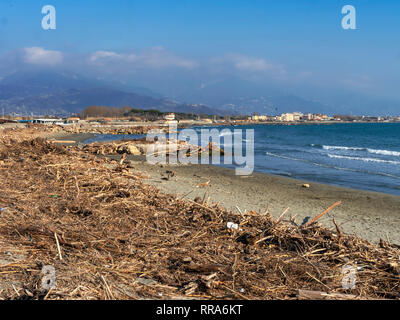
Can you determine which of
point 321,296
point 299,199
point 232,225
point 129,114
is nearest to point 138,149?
point 299,199

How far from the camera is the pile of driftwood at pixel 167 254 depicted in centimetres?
328

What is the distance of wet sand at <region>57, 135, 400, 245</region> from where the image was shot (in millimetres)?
7706

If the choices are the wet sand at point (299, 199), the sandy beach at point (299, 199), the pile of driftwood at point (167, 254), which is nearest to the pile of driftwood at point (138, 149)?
the wet sand at point (299, 199)

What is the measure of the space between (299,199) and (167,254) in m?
7.46

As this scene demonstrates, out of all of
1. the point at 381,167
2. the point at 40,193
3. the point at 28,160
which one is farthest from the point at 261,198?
the point at 381,167

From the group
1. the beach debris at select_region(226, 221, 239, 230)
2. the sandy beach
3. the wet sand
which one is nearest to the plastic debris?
the beach debris at select_region(226, 221, 239, 230)

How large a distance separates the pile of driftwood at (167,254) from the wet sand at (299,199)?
175 cm

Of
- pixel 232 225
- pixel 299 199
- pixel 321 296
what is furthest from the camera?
pixel 299 199

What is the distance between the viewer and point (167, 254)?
13.4 feet

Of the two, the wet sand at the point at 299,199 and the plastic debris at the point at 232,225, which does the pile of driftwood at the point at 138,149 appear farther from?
the plastic debris at the point at 232,225

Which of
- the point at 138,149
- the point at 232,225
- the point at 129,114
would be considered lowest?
the point at 232,225

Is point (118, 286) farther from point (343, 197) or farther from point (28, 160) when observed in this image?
point (343, 197)

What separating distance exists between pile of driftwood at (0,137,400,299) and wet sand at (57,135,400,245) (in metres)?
1.75

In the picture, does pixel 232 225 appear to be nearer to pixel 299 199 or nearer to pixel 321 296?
pixel 321 296
